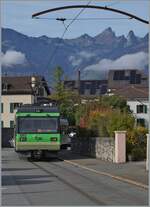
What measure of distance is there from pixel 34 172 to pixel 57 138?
9.02 metres

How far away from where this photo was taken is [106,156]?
3616 cm

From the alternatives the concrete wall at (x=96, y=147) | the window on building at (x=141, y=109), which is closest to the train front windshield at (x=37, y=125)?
the concrete wall at (x=96, y=147)

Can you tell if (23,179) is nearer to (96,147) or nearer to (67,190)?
(67,190)

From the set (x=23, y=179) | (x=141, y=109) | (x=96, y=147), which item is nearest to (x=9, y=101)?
(x=141, y=109)

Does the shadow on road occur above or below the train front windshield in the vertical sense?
below

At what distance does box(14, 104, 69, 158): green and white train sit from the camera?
1442 inches

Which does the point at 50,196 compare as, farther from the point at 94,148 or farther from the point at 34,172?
the point at 94,148

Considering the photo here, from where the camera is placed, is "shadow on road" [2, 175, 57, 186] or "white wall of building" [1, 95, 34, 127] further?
"white wall of building" [1, 95, 34, 127]

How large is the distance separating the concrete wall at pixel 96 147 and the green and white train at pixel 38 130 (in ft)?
7.62

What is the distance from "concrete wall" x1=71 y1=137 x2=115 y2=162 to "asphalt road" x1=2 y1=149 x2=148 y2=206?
880cm

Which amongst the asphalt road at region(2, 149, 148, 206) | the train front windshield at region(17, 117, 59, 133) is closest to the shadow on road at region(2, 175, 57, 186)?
the asphalt road at region(2, 149, 148, 206)

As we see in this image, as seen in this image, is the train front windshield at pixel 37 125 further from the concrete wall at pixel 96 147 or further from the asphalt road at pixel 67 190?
the asphalt road at pixel 67 190

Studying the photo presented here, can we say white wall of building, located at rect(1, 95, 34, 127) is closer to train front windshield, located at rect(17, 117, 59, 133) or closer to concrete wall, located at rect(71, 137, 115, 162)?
concrete wall, located at rect(71, 137, 115, 162)

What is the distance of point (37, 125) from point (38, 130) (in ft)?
1.15
